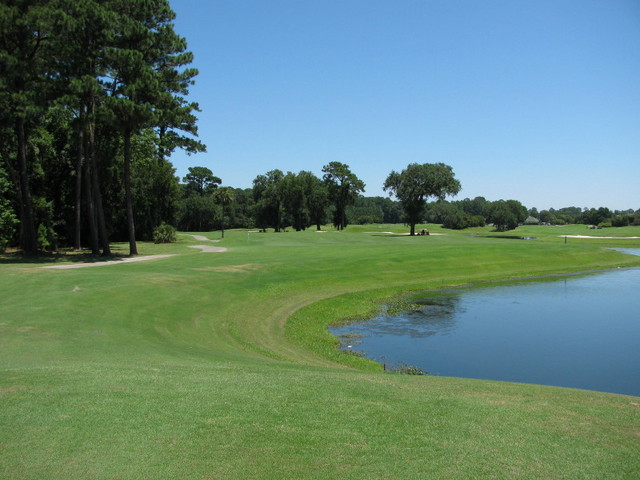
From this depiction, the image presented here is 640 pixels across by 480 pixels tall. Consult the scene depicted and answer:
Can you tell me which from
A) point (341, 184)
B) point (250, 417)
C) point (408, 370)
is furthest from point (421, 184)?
point (250, 417)

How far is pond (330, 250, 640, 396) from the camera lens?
50.3 feet

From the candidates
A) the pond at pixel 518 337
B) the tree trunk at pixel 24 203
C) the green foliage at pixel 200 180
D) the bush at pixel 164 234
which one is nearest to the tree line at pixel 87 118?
the tree trunk at pixel 24 203

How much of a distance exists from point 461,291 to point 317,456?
94.6 feet

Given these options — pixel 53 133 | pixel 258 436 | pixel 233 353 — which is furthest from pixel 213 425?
pixel 53 133

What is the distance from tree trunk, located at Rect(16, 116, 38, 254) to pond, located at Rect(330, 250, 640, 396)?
87.9 ft

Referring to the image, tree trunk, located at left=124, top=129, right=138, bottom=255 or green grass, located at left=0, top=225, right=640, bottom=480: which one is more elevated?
tree trunk, located at left=124, top=129, right=138, bottom=255

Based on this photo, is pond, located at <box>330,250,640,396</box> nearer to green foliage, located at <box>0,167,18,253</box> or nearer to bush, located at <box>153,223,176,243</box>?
green foliage, located at <box>0,167,18,253</box>

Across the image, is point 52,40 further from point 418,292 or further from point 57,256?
point 418,292

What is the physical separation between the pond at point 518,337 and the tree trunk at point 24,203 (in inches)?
1055

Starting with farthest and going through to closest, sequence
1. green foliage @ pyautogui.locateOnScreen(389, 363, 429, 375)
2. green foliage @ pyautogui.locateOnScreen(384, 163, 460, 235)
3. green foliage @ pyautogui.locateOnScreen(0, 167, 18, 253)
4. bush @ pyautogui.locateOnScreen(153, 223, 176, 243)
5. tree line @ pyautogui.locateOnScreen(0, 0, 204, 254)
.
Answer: green foliage @ pyautogui.locateOnScreen(384, 163, 460, 235), bush @ pyautogui.locateOnScreen(153, 223, 176, 243), green foliage @ pyautogui.locateOnScreen(0, 167, 18, 253), tree line @ pyautogui.locateOnScreen(0, 0, 204, 254), green foliage @ pyautogui.locateOnScreen(389, 363, 429, 375)

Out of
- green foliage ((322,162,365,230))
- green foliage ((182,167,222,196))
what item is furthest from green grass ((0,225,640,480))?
green foliage ((182,167,222,196))

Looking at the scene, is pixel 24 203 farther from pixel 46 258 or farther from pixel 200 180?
pixel 200 180

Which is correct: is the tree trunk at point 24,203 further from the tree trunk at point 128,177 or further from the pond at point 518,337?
the pond at point 518,337

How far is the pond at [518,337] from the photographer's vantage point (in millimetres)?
15320
